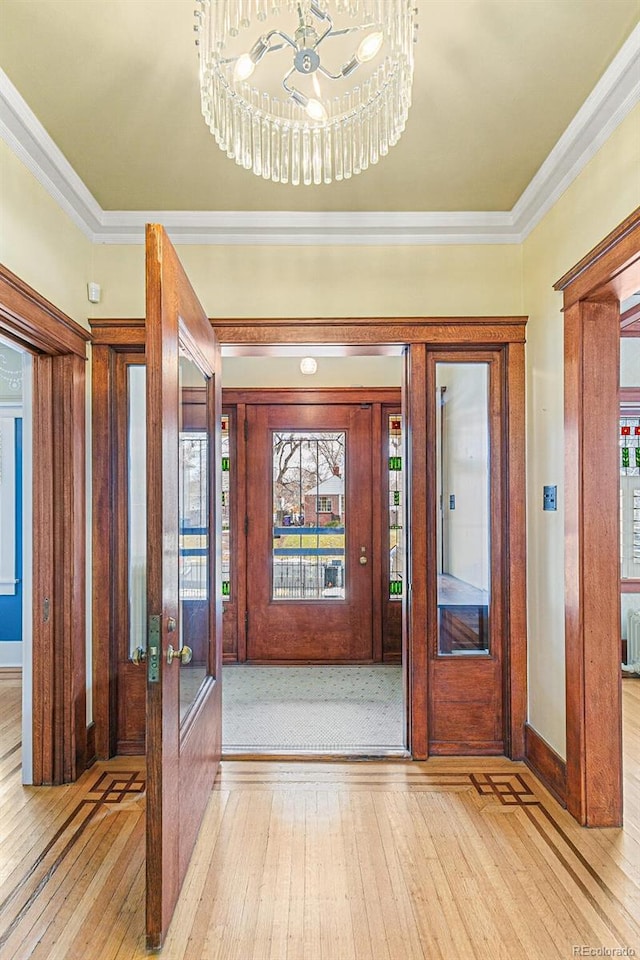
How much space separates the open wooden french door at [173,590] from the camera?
73.0 inches

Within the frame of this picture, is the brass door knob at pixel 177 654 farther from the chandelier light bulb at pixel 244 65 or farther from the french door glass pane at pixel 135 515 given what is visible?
the chandelier light bulb at pixel 244 65

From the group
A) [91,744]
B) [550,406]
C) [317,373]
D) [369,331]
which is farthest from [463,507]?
[91,744]

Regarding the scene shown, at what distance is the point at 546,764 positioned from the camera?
9.32ft

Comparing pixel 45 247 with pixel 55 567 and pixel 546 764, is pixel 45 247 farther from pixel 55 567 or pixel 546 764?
pixel 546 764

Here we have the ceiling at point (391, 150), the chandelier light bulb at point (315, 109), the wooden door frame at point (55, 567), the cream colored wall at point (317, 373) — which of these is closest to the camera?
the chandelier light bulb at point (315, 109)

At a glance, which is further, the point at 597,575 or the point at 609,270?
the point at 597,575

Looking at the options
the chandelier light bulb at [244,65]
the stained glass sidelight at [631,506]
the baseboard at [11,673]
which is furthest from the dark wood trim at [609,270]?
the baseboard at [11,673]

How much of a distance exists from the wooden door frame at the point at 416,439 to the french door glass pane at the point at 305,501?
6.31 ft

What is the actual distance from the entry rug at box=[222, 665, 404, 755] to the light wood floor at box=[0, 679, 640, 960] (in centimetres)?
31

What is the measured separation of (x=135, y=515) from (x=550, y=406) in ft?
7.30

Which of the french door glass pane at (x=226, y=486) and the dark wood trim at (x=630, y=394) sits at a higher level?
the dark wood trim at (x=630, y=394)

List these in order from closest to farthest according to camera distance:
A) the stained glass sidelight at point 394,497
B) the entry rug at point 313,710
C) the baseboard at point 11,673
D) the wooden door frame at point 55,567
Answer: the wooden door frame at point 55,567 → the entry rug at point 313,710 → the baseboard at point 11,673 → the stained glass sidelight at point 394,497

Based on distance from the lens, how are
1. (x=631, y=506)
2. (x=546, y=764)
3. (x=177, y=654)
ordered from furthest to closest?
(x=631, y=506), (x=546, y=764), (x=177, y=654)

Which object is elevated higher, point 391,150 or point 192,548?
point 391,150
